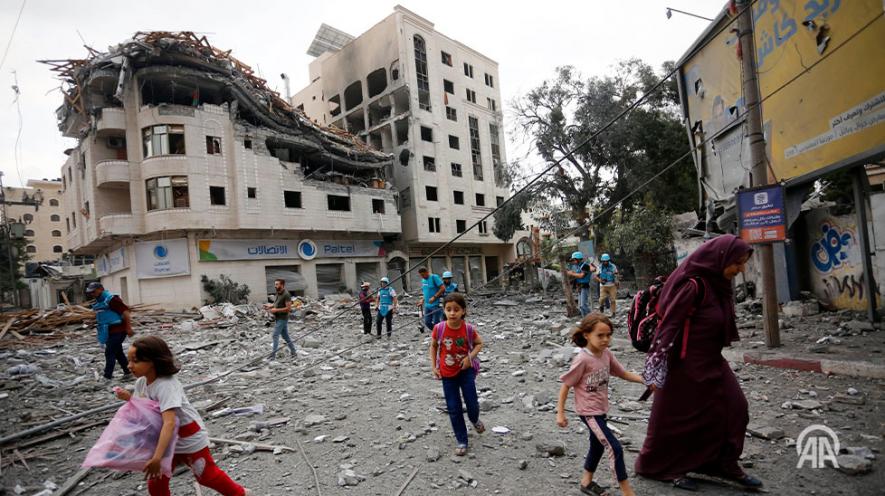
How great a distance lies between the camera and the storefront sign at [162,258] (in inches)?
784

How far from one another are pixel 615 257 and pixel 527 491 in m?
17.8

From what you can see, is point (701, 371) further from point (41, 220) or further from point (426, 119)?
point (41, 220)

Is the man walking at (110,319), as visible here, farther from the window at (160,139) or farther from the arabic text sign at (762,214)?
the window at (160,139)

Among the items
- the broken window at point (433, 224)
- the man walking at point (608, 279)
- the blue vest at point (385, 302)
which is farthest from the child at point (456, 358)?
the broken window at point (433, 224)

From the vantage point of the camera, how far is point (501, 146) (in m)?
37.9

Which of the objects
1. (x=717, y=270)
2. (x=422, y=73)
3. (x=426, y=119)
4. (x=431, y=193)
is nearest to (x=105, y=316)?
(x=717, y=270)

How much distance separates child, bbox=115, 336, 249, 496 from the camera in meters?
2.37

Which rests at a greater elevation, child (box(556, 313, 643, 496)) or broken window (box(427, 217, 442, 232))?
broken window (box(427, 217, 442, 232))

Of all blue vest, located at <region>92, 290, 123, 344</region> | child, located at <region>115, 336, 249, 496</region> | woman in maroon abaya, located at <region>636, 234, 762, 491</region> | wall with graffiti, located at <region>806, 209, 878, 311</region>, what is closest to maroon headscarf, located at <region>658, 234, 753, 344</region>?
woman in maroon abaya, located at <region>636, 234, 762, 491</region>

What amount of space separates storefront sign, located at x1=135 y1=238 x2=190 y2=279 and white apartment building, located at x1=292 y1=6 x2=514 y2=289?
46.7ft

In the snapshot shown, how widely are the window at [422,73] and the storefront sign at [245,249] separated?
1462 cm

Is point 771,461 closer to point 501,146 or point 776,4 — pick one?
point 776,4

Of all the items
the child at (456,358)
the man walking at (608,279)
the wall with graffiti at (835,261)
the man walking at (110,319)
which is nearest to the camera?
the child at (456,358)

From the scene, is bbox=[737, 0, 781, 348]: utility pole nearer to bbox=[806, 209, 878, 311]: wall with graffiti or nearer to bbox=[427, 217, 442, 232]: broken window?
bbox=[806, 209, 878, 311]: wall with graffiti
